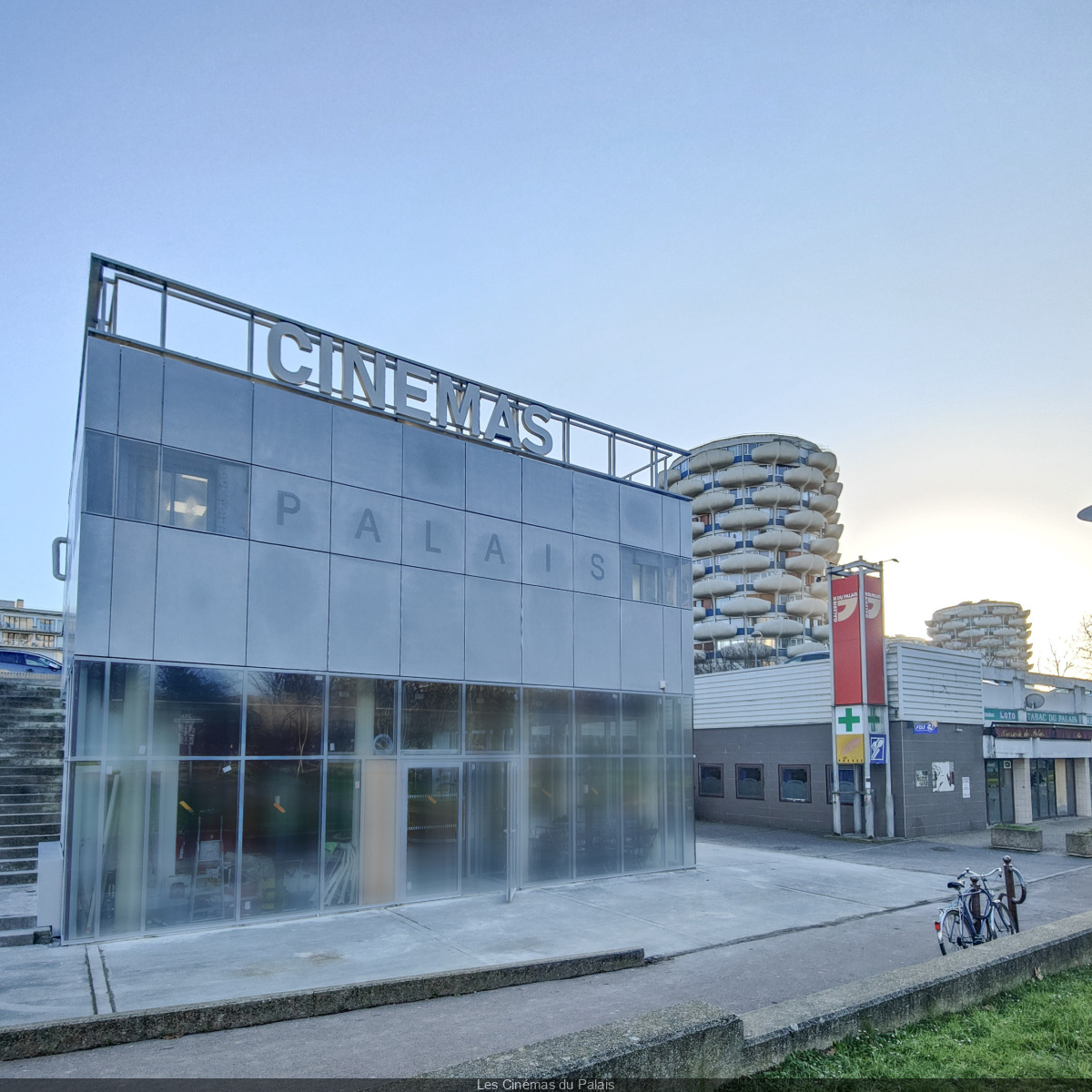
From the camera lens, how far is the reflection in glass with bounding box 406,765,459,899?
1684 centimetres

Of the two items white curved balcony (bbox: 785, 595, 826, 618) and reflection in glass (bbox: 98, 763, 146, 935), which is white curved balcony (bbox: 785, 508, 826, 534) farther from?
reflection in glass (bbox: 98, 763, 146, 935)

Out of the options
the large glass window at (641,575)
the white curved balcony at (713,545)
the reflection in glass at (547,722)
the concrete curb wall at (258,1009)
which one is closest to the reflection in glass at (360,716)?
the reflection in glass at (547,722)

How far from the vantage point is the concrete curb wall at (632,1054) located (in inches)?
215

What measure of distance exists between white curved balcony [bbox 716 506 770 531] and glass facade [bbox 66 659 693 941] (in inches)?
3244

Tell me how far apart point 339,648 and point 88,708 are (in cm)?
427

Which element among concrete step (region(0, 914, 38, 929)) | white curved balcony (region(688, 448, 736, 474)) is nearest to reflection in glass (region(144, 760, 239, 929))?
concrete step (region(0, 914, 38, 929))

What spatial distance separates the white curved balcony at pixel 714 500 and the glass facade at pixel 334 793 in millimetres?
83552

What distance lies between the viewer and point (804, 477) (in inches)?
3979

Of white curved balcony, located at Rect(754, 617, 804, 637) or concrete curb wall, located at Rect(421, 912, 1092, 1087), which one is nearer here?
concrete curb wall, located at Rect(421, 912, 1092, 1087)

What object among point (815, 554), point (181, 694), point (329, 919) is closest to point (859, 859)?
point (329, 919)

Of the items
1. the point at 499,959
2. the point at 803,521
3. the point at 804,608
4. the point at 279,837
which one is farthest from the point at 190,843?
the point at 803,521

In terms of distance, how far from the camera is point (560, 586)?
20.0 m

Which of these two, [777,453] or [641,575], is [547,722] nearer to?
[641,575]

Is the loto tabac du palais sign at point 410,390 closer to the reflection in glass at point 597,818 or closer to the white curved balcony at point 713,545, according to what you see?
the reflection in glass at point 597,818
